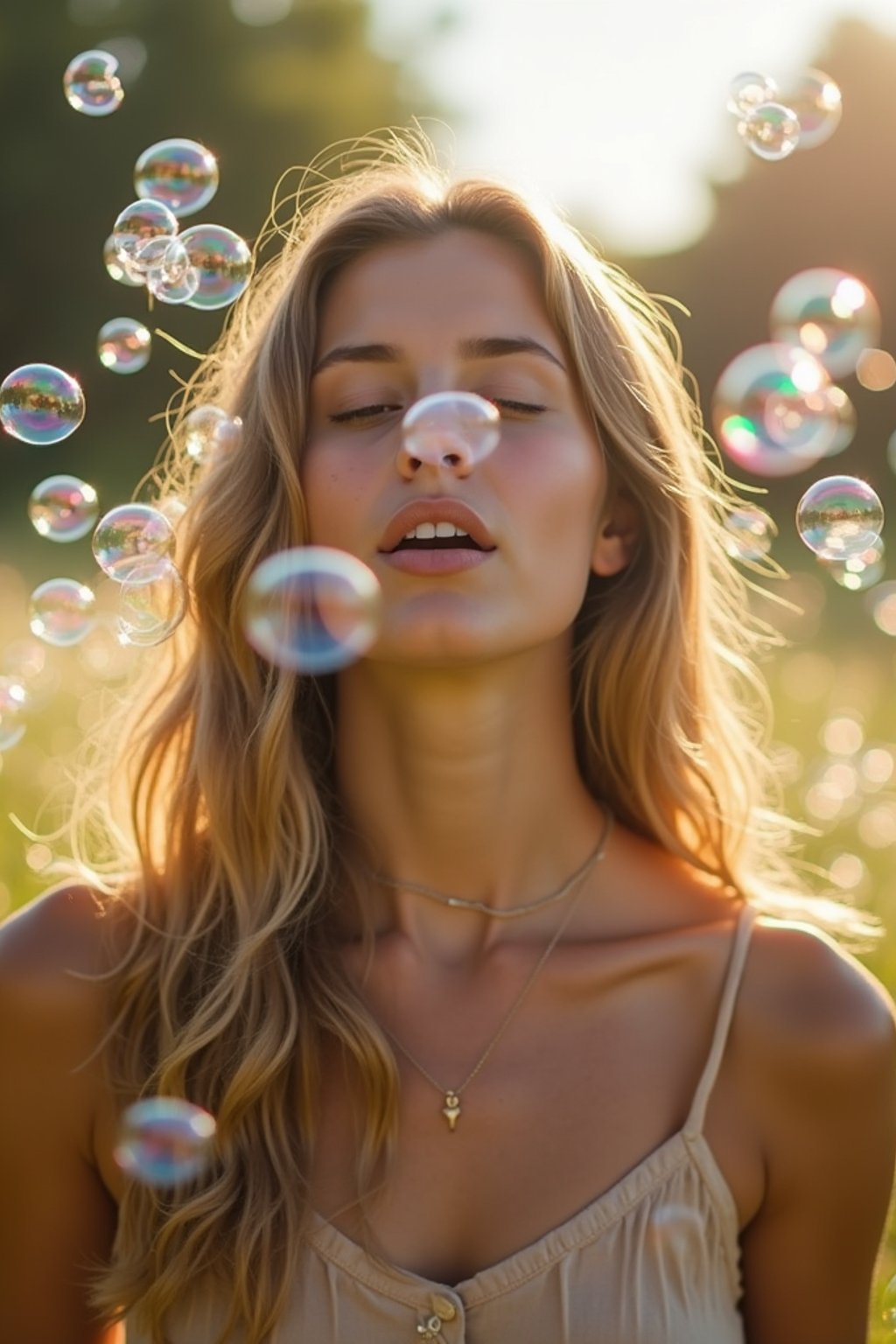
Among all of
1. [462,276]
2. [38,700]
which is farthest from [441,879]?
[38,700]

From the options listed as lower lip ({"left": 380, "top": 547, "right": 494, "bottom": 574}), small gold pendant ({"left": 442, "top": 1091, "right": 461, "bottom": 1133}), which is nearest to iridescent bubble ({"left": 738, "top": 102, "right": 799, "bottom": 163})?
lower lip ({"left": 380, "top": 547, "right": 494, "bottom": 574})

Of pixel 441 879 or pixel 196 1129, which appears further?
pixel 441 879

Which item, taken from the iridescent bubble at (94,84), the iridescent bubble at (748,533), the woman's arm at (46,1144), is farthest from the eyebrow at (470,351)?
the iridescent bubble at (94,84)

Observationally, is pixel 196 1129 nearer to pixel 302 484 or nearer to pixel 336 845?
pixel 336 845

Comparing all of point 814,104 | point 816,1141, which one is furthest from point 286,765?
point 814,104

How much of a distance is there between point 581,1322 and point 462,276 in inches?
65.1

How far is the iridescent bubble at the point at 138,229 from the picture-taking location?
3949 millimetres

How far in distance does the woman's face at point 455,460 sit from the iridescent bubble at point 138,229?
105cm

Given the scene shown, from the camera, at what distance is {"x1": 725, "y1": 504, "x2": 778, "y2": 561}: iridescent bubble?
140 inches

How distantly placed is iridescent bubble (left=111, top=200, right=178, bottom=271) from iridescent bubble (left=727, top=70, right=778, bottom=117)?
1517 millimetres

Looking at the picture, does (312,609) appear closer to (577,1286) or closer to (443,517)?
(443,517)

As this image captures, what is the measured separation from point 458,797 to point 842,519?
131cm

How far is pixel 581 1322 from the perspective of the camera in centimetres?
252

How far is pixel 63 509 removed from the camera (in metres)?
4.03
